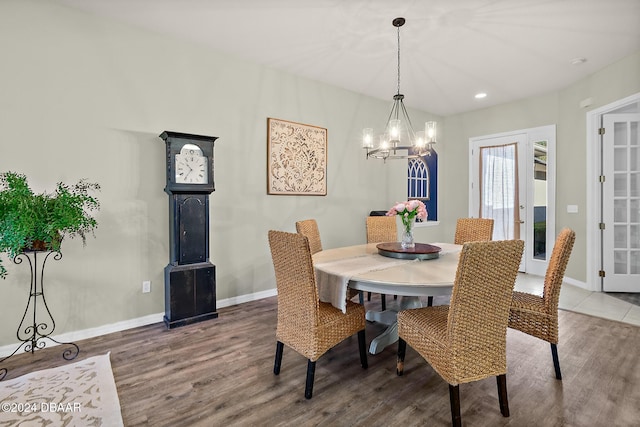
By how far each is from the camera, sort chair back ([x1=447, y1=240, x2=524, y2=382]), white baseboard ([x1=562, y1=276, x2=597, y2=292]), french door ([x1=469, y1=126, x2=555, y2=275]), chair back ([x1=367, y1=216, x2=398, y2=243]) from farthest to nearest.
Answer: french door ([x1=469, y1=126, x2=555, y2=275]) → white baseboard ([x1=562, y1=276, x2=597, y2=292]) → chair back ([x1=367, y1=216, x2=398, y2=243]) → chair back ([x1=447, y1=240, x2=524, y2=382])

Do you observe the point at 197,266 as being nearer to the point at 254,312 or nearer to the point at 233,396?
the point at 254,312

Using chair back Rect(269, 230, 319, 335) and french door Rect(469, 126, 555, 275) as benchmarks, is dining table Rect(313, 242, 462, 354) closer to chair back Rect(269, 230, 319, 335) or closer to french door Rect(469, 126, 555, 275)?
chair back Rect(269, 230, 319, 335)

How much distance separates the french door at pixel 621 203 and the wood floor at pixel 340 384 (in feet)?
5.50

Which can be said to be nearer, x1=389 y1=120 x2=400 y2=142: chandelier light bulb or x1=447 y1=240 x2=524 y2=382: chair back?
x1=447 y1=240 x2=524 y2=382: chair back

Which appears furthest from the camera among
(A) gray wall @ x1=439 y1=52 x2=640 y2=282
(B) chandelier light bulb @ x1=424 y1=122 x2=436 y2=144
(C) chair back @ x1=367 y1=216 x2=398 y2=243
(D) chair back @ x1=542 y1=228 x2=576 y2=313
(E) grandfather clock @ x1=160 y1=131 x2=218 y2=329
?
(A) gray wall @ x1=439 y1=52 x2=640 y2=282

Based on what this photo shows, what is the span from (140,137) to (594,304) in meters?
4.99

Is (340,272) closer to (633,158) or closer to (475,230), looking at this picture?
(475,230)

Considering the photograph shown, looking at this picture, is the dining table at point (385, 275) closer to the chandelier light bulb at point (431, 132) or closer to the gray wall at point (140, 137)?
the chandelier light bulb at point (431, 132)

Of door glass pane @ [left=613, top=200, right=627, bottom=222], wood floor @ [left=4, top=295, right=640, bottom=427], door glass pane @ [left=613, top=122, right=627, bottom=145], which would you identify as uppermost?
door glass pane @ [left=613, top=122, right=627, bottom=145]

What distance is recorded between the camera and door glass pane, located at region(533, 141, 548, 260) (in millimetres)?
4809

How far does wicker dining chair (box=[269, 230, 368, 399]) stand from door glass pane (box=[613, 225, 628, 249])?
13.0ft

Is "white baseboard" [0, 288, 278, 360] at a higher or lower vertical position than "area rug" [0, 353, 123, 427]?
higher

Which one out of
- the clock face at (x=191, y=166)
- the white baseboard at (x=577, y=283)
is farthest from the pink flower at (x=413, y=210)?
the white baseboard at (x=577, y=283)

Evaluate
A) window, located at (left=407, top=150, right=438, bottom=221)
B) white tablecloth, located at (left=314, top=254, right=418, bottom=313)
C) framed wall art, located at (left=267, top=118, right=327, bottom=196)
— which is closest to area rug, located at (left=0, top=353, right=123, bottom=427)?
white tablecloth, located at (left=314, top=254, right=418, bottom=313)
